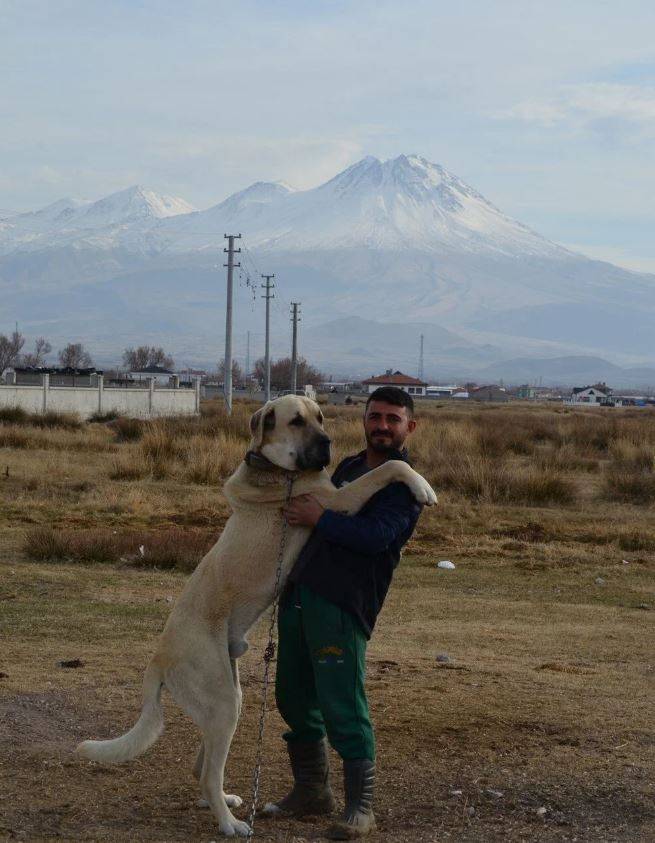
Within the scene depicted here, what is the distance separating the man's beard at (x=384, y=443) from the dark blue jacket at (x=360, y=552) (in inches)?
2.7

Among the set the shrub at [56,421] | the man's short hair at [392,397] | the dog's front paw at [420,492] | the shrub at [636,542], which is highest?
the man's short hair at [392,397]

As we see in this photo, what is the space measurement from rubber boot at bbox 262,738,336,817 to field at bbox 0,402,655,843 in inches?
3.2

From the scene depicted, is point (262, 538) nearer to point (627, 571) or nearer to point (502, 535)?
point (627, 571)

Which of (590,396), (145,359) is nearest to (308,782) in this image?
(590,396)

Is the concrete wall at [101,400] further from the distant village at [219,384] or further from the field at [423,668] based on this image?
the field at [423,668]

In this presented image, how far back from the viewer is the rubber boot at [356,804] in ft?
17.3

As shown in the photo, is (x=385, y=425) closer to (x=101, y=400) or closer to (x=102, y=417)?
(x=102, y=417)

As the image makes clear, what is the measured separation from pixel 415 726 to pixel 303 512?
2.28 metres

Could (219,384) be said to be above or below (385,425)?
below

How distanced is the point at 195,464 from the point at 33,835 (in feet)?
56.1

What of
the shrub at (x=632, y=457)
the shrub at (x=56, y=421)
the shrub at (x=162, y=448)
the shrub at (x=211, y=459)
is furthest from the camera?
the shrub at (x=56, y=421)

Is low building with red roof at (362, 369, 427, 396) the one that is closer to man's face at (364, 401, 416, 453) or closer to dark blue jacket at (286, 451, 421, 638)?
man's face at (364, 401, 416, 453)

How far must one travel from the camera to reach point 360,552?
204 inches

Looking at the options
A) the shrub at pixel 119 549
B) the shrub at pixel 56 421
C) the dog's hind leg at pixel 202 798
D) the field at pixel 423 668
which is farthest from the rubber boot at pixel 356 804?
the shrub at pixel 56 421
